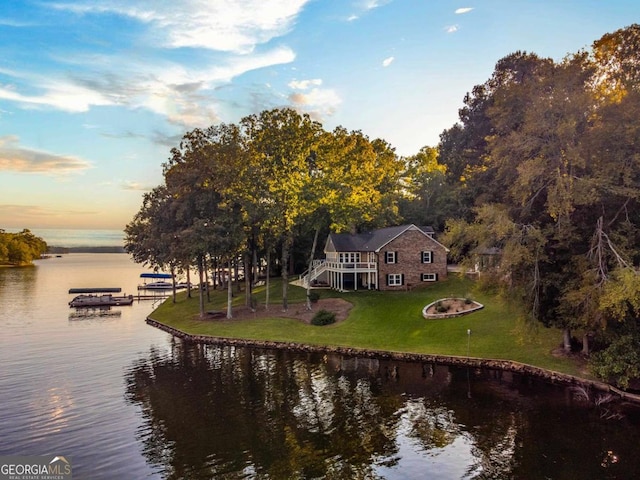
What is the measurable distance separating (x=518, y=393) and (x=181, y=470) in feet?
68.9

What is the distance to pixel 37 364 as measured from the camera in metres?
37.9

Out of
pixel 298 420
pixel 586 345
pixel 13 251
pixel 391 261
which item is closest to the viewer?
pixel 298 420

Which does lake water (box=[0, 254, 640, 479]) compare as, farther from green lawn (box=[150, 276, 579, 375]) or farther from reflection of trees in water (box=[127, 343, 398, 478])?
green lawn (box=[150, 276, 579, 375])

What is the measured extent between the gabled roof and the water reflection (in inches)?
1018

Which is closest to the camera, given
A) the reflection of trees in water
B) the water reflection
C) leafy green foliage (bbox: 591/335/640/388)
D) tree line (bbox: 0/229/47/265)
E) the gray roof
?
the water reflection

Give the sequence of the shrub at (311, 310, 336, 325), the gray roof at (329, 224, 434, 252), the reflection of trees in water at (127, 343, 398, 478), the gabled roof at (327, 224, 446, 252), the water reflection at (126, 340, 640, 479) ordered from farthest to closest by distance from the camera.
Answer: the gray roof at (329, 224, 434, 252), the gabled roof at (327, 224, 446, 252), the shrub at (311, 310, 336, 325), the reflection of trees in water at (127, 343, 398, 478), the water reflection at (126, 340, 640, 479)

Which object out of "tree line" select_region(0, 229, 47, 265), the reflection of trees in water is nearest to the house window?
the reflection of trees in water

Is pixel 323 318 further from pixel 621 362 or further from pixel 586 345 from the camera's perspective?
pixel 621 362

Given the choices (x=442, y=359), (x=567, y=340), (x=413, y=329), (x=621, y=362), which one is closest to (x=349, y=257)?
(x=413, y=329)

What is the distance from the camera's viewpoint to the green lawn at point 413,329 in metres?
35.7

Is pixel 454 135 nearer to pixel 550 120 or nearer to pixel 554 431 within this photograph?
pixel 550 120

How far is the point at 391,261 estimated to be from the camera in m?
60.5

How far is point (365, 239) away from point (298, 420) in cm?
4110

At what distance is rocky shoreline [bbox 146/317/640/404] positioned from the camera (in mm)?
29219
